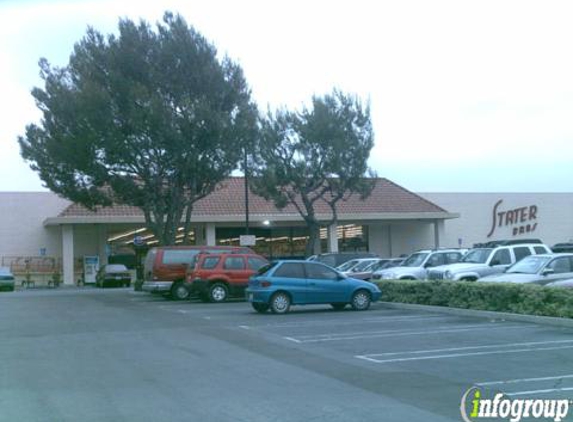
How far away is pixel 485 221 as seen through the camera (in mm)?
56562

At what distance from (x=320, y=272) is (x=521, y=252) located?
758 centimetres

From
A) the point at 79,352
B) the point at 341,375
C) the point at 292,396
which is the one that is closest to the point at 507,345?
the point at 341,375

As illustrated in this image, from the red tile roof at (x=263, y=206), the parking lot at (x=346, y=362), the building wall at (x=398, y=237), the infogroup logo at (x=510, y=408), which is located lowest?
the infogroup logo at (x=510, y=408)

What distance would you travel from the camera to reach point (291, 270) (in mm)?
21969

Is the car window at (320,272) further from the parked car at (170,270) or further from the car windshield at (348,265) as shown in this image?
the car windshield at (348,265)

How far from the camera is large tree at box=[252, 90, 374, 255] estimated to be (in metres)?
39.1

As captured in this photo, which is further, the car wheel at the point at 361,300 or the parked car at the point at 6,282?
the parked car at the point at 6,282

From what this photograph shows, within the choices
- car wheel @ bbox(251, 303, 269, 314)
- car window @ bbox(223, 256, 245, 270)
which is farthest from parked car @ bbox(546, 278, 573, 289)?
car window @ bbox(223, 256, 245, 270)

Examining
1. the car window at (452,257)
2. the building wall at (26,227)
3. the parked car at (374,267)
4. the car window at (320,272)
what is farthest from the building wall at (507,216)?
the car window at (320,272)

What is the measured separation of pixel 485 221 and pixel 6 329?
43.7 meters

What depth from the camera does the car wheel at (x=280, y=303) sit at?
70.8 feet

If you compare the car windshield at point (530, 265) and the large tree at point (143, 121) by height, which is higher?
the large tree at point (143, 121)

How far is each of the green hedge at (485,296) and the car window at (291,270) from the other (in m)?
3.55

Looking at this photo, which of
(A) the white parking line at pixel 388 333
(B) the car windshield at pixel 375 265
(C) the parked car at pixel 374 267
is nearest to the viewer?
(A) the white parking line at pixel 388 333
